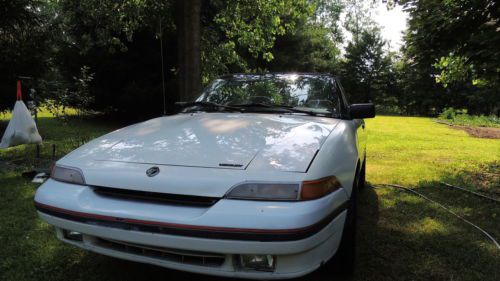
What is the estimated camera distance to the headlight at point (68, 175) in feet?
8.04

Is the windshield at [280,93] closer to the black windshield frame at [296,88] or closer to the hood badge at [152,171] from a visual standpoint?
the black windshield frame at [296,88]

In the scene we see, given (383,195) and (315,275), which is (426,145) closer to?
(383,195)

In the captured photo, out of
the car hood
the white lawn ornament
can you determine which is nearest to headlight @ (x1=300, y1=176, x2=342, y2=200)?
the car hood

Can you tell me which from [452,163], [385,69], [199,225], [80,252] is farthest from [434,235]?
[385,69]

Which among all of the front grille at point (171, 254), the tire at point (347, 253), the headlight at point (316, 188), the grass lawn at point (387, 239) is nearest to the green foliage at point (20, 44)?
the grass lawn at point (387, 239)

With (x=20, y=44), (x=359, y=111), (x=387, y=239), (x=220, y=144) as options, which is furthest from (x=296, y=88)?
(x=20, y=44)

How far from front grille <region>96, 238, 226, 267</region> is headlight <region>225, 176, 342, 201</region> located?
0.34 m

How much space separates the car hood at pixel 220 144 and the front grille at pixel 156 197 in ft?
0.65

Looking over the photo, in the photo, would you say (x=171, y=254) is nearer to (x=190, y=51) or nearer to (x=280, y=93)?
(x=280, y=93)

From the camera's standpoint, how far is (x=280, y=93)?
3754 mm

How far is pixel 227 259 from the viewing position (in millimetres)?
2104

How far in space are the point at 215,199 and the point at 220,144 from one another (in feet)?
1.76

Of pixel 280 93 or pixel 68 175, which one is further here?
pixel 280 93

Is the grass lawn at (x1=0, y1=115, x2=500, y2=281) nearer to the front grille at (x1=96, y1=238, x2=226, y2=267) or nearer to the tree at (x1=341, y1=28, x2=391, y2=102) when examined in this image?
the front grille at (x1=96, y1=238, x2=226, y2=267)
